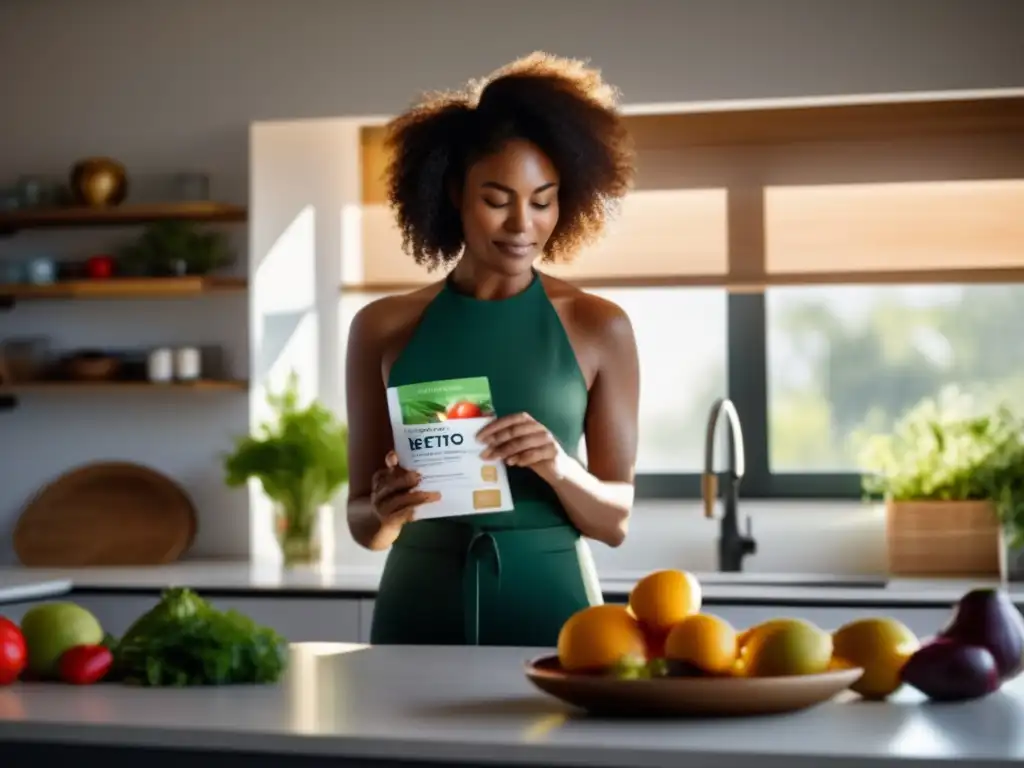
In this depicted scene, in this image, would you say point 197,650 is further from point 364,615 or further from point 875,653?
point 364,615

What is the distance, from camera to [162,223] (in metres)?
4.57

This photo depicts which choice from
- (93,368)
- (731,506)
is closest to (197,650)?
(731,506)

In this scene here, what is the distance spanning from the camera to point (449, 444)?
7.25ft

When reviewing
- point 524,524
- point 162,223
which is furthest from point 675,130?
point 524,524

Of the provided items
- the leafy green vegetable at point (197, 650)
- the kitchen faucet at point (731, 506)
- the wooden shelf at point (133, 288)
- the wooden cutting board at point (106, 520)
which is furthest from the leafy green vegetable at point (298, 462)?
the leafy green vegetable at point (197, 650)

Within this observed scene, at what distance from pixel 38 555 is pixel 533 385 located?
259 centimetres

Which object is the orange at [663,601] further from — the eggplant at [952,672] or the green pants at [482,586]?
the green pants at [482,586]

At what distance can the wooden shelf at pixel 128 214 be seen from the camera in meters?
4.49

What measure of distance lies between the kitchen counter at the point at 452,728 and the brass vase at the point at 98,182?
2.83 m

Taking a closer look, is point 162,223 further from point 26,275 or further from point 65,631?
point 65,631

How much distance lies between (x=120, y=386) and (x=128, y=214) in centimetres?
48

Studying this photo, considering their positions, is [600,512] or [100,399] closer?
[600,512]

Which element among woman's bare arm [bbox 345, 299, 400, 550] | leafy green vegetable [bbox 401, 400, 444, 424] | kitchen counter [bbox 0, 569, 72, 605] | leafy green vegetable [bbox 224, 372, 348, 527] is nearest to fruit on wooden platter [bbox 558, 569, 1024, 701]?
leafy green vegetable [bbox 401, 400, 444, 424]

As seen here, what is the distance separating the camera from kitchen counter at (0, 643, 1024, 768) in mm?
1423
